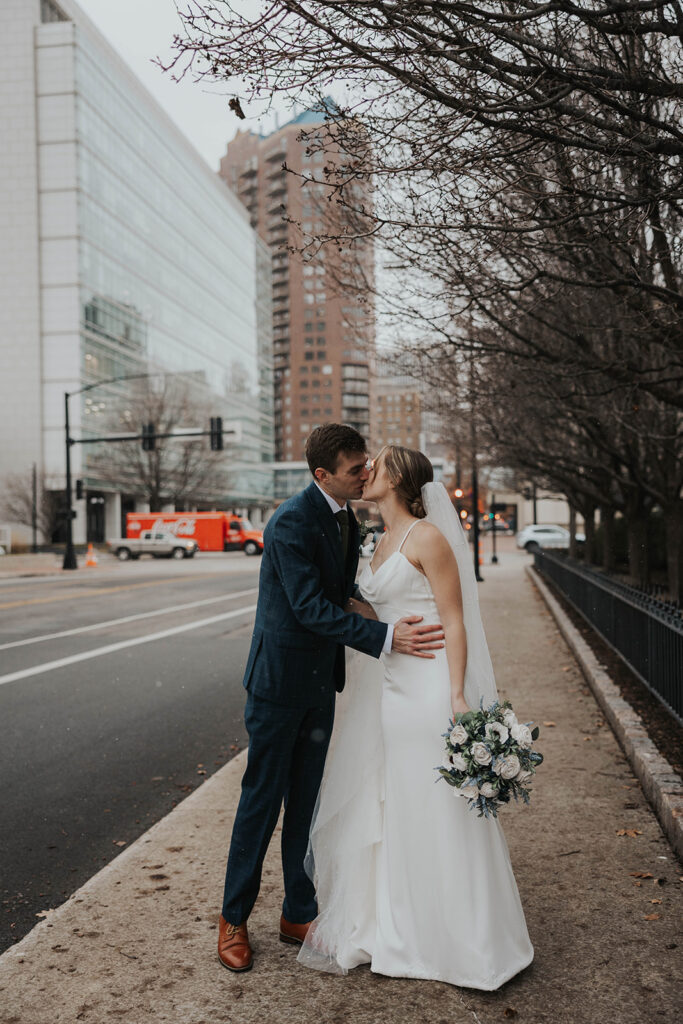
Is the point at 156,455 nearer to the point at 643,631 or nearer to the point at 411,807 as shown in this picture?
the point at 643,631

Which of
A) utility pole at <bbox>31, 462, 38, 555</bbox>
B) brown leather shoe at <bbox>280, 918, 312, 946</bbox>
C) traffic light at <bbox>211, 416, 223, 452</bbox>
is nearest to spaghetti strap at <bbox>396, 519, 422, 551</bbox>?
brown leather shoe at <bbox>280, 918, 312, 946</bbox>

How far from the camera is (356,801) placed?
369cm

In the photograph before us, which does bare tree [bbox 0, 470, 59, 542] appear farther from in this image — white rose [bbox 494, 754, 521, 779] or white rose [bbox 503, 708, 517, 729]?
white rose [bbox 494, 754, 521, 779]

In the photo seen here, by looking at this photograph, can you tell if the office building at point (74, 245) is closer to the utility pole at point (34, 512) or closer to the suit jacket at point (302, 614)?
the utility pole at point (34, 512)

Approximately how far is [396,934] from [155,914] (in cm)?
123

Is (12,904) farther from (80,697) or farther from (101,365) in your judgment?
(101,365)

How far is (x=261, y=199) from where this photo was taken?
18638cm

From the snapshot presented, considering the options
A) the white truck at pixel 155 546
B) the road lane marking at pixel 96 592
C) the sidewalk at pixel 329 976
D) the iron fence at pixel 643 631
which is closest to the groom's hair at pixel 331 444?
the sidewalk at pixel 329 976

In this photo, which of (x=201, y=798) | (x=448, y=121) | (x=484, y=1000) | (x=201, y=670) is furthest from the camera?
(x=201, y=670)

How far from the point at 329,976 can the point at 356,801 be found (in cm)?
65

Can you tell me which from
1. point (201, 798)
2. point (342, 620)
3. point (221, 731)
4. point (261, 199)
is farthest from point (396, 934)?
point (261, 199)

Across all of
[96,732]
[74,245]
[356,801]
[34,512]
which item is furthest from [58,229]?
[356,801]

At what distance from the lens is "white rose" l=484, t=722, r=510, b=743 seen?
3.28 metres

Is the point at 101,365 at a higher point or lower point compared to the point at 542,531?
higher
